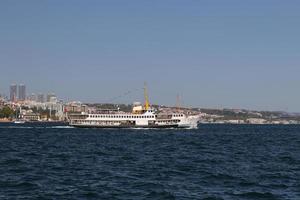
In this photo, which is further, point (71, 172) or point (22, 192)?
point (71, 172)

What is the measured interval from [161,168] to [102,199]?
14.5 m

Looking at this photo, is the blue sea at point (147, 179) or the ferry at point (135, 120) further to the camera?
the ferry at point (135, 120)

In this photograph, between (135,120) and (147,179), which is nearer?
(147,179)

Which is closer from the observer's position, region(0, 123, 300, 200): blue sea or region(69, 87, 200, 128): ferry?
region(0, 123, 300, 200): blue sea

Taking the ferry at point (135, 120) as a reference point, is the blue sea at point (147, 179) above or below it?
below

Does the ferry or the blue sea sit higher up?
the ferry

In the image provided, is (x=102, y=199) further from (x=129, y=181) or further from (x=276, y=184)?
(x=276, y=184)

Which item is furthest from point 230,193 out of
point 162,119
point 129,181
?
point 162,119

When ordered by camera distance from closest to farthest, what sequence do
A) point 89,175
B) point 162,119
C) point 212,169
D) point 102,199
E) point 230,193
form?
1. point 102,199
2. point 230,193
3. point 89,175
4. point 212,169
5. point 162,119

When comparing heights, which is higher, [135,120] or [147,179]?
[135,120]

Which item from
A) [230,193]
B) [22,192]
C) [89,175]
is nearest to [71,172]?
[89,175]

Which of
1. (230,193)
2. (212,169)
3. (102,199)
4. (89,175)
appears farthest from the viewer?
(212,169)

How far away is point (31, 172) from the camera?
122 ft

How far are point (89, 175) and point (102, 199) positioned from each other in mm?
8934
